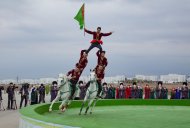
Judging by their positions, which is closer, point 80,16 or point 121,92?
point 80,16

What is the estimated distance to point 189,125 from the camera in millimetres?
10867

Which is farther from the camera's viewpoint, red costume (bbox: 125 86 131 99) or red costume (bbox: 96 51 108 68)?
red costume (bbox: 125 86 131 99)

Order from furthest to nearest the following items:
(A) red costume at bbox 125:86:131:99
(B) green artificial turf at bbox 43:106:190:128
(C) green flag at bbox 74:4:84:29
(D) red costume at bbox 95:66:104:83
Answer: (A) red costume at bbox 125:86:131:99
(C) green flag at bbox 74:4:84:29
(D) red costume at bbox 95:66:104:83
(B) green artificial turf at bbox 43:106:190:128

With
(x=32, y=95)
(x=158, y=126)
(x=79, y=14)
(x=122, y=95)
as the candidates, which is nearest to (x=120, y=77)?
(x=122, y=95)

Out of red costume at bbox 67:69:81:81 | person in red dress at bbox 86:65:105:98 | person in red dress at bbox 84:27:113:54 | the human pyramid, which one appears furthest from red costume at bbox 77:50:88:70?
person in red dress at bbox 84:27:113:54

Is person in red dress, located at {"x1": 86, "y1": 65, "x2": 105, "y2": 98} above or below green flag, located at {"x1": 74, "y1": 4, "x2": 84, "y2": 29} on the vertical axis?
below

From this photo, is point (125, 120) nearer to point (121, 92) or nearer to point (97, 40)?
point (97, 40)

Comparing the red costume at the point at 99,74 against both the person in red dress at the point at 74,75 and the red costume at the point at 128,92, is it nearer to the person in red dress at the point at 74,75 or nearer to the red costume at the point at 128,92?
the person in red dress at the point at 74,75

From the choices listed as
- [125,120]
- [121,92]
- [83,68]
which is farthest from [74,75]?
[121,92]

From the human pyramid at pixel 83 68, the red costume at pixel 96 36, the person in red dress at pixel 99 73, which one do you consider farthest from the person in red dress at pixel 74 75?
the red costume at pixel 96 36

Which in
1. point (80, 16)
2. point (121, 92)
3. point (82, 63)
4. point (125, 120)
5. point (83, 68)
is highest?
point (80, 16)

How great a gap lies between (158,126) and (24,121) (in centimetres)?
392

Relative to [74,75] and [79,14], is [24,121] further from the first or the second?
[79,14]

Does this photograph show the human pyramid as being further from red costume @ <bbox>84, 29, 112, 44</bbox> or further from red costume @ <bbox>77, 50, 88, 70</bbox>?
red costume @ <bbox>84, 29, 112, 44</bbox>
